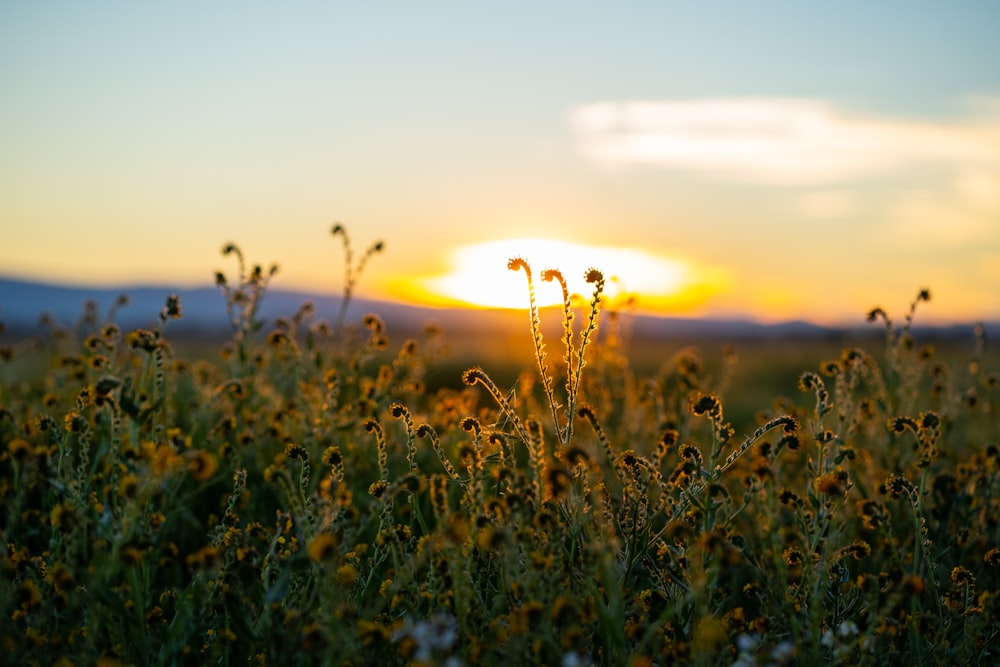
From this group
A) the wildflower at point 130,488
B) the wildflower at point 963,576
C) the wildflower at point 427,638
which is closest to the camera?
the wildflower at point 427,638

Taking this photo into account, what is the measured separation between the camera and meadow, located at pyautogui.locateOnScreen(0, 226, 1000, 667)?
9.41 feet

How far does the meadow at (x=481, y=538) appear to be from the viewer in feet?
9.41

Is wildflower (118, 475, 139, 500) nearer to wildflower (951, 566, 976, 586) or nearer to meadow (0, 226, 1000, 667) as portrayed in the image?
meadow (0, 226, 1000, 667)

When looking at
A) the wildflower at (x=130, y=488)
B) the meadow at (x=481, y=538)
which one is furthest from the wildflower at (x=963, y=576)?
the wildflower at (x=130, y=488)

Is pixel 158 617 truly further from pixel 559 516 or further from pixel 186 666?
pixel 559 516

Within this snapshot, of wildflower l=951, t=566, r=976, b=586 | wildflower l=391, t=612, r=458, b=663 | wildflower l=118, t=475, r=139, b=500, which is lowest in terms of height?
wildflower l=951, t=566, r=976, b=586

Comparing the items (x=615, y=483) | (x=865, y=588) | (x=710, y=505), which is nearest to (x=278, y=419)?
(x=615, y=483)

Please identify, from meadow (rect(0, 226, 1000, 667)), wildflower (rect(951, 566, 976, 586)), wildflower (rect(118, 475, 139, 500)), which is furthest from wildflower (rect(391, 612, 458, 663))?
wildflower (rect(951, 566, 976, 586))

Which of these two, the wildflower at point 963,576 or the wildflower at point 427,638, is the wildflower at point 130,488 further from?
the wildflower at point 963,576

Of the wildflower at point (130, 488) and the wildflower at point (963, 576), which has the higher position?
the wildflower at point (130, 488)

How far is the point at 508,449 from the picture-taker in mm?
3668

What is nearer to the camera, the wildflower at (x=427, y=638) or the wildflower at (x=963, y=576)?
the wildflower at (x=427, y=638)

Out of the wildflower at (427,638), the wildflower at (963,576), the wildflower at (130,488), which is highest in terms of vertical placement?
the wildflower at (130,488)

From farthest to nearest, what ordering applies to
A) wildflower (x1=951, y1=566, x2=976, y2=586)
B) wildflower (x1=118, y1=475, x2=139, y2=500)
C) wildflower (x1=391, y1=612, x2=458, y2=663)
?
wildflower (x1=951, y1=566, x2=976, y2=586), wildflower (x1=118, y1=475, x2=139, y2=500), wildflower (x1=391, y1=612, x2=458, y2=663)
